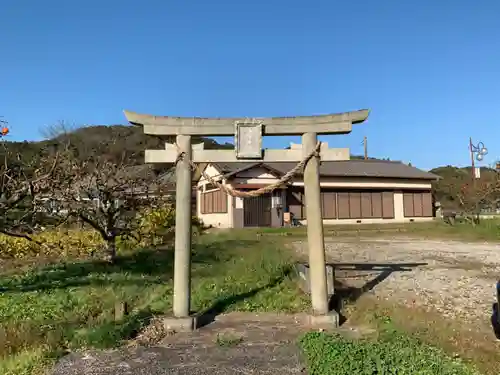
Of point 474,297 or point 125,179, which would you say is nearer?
point 474,297

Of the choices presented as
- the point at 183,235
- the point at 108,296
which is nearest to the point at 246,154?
the point at 183,235

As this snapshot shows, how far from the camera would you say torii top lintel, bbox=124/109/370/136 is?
6629 mm

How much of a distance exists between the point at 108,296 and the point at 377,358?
549cm

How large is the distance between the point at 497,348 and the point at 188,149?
4.79 metres

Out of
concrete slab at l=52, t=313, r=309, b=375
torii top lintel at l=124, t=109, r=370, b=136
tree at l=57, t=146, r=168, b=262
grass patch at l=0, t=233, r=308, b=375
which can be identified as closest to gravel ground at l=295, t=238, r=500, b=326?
grass patch at l=0, t=233, r=308, b=375

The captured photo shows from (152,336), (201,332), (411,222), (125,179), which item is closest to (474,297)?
(201,332)

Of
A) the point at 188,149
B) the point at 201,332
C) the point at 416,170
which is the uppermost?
the point at 416,170

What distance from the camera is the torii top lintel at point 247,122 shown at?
Answer: 6629 mm

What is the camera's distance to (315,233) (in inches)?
258

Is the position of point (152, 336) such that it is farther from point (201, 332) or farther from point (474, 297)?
point (474, 297)

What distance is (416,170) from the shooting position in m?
32.0

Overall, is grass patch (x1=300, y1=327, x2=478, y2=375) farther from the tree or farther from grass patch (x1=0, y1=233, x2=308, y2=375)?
the tree

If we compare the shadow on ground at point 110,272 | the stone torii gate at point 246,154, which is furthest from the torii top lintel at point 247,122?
the shadow on ground at point 110,272

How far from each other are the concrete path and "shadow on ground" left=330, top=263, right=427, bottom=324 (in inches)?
48.7
